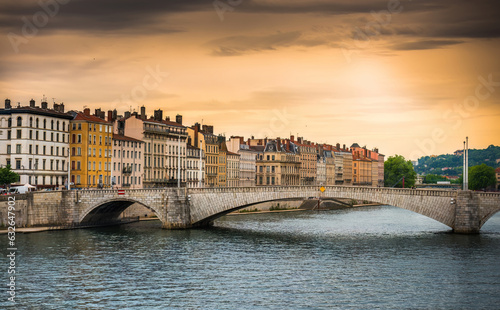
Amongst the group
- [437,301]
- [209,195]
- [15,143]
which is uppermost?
[15,143]

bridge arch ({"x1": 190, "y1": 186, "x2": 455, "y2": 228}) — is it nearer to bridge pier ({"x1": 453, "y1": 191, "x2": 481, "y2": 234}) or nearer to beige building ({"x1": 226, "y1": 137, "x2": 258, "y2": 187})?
bridge pier ({"x1": 453, "y1": 191, "x2": 481, "y2": 234})

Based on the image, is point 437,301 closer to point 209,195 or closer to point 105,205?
point 209,195

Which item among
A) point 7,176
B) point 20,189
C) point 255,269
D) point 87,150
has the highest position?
point 87,150

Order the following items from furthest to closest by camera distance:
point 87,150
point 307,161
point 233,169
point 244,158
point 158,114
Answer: point 307,161, point 244,158, point 233,169, point 158,114, point 87,150

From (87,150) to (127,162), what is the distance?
29.5 ft

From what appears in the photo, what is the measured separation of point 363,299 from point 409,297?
8.52 feet

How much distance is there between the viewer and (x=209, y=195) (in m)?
78.7

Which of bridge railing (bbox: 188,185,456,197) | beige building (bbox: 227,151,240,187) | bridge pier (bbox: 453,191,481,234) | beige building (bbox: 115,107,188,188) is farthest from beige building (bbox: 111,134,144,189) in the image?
bridge pier (bbox: 453,191,481,234)

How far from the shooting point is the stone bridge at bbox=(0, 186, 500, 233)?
73.7 metres

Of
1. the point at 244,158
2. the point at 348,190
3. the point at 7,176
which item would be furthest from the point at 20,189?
the point at 244,158

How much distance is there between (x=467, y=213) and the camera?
71.2m

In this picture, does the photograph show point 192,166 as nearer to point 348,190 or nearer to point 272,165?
point 272,165

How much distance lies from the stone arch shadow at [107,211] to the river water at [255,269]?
2072mm

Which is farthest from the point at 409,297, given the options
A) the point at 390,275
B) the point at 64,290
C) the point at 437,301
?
the point at 64,290
